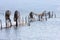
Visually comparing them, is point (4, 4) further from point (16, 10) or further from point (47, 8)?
point (47, 8)

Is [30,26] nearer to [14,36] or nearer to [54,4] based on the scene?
[14,36]

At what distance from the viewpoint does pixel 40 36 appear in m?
2.35

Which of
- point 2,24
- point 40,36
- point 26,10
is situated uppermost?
point 26,10

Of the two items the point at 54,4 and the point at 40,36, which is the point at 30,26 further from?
the point at 54,4

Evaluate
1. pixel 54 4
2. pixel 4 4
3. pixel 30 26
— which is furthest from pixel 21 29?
pixel 54 4

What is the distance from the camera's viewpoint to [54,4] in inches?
96.1

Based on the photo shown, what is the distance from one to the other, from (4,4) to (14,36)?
0.46 m

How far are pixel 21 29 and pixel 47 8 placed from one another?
18.0 inches

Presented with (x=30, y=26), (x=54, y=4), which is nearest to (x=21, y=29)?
(x=30, y=26)

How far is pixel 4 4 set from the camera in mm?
2428

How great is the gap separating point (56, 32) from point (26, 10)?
0.50 meters

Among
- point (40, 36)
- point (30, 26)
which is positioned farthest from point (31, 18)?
point (40, 36)

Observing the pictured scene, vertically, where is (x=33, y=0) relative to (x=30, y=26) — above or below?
above

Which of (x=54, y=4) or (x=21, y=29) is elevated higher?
(x=54, y=4)
